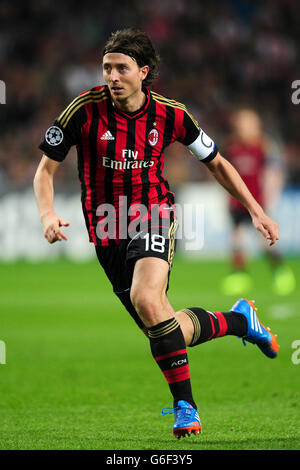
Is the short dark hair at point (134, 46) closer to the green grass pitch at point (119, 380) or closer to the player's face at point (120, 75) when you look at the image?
the player's face at point (120, 75)

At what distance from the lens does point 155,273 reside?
418 centimetres

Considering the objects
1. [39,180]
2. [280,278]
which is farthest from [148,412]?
[280,278]

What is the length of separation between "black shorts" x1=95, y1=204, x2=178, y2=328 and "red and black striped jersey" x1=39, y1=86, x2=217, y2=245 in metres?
0.08

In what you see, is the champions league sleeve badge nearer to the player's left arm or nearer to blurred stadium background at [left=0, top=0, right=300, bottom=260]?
the player's left arm

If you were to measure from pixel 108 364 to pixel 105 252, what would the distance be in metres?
2.12

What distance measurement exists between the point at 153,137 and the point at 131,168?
208mm

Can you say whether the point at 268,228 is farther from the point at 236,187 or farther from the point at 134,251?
the point at 134,251

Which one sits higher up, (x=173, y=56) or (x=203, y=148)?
(x=173, y=56)

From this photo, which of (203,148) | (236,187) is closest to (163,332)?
(236,187)

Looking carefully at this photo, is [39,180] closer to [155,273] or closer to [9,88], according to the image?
[155,273]

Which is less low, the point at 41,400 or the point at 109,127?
the point at 109,127

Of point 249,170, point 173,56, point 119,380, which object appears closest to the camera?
point 119,380

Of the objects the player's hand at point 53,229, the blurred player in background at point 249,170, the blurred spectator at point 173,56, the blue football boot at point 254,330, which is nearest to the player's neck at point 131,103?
the player's hand at point 53,229

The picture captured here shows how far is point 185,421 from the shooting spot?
392 cm
